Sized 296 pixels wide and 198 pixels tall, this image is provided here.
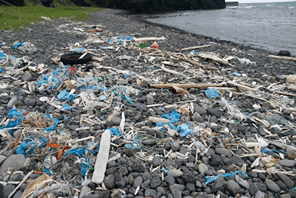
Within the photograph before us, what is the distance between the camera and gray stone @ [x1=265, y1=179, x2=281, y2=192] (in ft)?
12.3

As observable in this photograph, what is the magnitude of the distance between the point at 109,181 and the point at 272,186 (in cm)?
331

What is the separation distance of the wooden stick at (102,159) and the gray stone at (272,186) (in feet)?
11.1

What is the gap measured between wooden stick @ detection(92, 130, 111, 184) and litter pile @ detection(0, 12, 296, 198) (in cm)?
2

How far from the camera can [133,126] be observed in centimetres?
529

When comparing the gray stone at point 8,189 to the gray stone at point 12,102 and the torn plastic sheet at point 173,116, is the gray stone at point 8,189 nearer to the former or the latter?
the gray stone at point 12,102

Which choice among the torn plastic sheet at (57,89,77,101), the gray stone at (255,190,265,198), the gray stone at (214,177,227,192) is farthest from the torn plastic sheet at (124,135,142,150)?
the torn plastic sheet at (57,89,77,101)

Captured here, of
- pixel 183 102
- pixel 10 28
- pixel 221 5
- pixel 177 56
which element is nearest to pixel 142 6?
pixel 221 5

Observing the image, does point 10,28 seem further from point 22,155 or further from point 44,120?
point 22,155

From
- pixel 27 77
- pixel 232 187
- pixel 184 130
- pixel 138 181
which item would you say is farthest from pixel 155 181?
pixel 27 77

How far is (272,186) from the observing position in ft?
12.4

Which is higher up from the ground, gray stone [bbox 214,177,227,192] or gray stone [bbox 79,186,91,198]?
gray stone [bbox 79,186,91,198]

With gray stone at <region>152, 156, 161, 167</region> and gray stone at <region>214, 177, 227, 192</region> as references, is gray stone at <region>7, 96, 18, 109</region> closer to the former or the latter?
gray stone at <region>152, 156, 161, 167</region>

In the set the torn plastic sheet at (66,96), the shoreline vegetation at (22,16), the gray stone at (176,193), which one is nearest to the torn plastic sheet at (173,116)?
the gray stone at (176,193)

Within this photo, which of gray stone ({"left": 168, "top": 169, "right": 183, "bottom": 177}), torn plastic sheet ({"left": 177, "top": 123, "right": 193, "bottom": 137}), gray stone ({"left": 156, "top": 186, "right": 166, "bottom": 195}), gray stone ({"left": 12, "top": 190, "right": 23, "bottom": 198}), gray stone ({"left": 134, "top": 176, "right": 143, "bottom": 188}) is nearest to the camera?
gray stone ({"left": 12, "top": 190, "right": 23, "bottom": 198})
